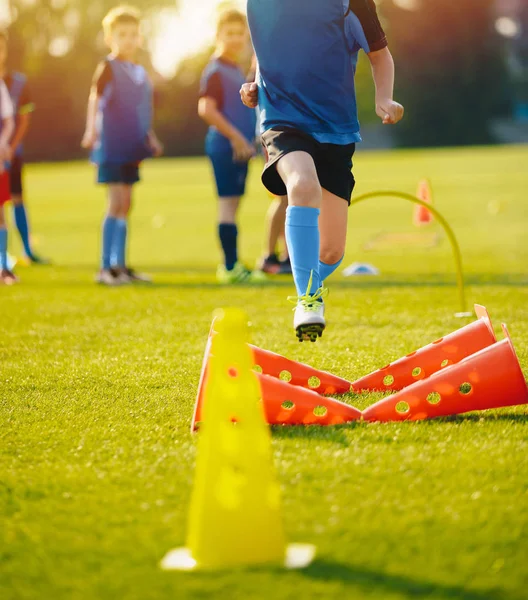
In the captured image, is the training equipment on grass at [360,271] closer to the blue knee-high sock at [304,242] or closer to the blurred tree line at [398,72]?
the blue knee-high sock at [304,242]

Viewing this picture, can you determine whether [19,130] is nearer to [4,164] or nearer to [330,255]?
[4,164]

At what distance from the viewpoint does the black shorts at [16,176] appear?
1020 centimetres

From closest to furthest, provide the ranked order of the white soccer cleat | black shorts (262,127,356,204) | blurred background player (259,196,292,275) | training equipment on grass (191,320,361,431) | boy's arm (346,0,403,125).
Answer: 1. training equipment on grass (191,320,361,431)
2. the white soccer cleat
3. black shorts (262,127,356,204)
4. boy's arm (346,0,403,125)
5. blurred background player (259,196,292,275)

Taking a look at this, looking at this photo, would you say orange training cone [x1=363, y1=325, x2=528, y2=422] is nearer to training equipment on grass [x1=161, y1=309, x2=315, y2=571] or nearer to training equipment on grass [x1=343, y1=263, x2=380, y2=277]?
training equipment on grass [x1=161, y1=309, x2=315, y2=571]

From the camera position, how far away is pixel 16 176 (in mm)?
10227

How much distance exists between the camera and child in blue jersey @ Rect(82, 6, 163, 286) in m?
8.12

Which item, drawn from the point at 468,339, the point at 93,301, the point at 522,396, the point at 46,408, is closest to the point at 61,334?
the point at 93,301

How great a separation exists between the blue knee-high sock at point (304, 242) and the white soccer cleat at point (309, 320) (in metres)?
0.18

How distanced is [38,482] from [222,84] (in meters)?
5.67

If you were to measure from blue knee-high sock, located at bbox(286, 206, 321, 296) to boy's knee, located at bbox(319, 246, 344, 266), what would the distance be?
54 cm

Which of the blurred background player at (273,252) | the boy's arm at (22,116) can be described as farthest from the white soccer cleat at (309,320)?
the boy's arm at (22,116)

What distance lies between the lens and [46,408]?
3.97 metres

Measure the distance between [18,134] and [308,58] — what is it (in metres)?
6.18

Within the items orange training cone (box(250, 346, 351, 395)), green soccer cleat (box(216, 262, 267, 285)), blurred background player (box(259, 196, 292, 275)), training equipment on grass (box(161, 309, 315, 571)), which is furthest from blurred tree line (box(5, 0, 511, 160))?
training equipment on grass (box(161, 309, 315, 571))
